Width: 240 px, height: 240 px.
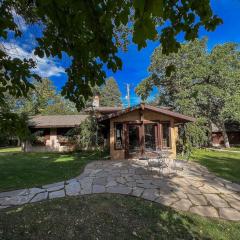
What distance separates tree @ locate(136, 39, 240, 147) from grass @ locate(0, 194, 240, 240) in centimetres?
1776

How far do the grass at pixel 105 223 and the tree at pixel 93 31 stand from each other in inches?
107

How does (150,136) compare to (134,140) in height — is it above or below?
above

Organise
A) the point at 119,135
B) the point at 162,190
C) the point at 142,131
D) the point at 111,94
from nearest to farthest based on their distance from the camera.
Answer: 1. the point at 162,190
2. the point at 119,135
3. the point at 142,131
4. the point at 111,94

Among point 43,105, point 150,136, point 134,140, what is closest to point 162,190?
point 134,140

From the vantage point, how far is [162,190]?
6.99m

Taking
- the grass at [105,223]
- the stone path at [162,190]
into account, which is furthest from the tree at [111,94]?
the grass at [105,223]

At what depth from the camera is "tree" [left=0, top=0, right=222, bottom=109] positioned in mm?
1348

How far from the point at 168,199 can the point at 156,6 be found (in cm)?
594

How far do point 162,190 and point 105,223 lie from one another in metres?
2.75

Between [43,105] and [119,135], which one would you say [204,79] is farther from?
[43,105]

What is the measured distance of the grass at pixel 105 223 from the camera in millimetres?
4355

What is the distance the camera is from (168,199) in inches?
247

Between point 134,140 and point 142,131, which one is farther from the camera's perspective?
point 134,140

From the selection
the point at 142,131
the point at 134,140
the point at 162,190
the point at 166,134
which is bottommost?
the point at 162,190
